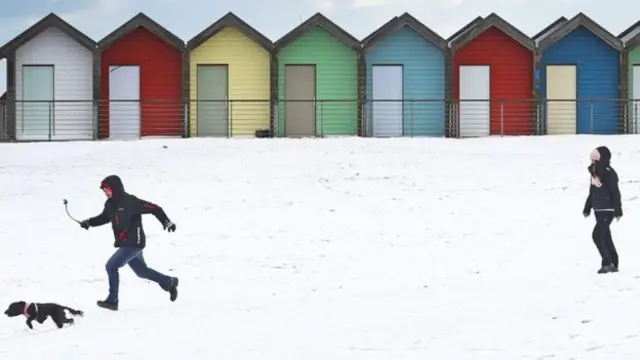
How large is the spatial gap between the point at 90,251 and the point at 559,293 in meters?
8.76

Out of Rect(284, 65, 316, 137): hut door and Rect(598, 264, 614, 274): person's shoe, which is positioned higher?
Rect(284, 65, 316, 137): hut door

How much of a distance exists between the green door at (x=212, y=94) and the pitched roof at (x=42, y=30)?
A: 3.50m

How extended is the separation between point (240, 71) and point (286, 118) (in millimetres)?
2069

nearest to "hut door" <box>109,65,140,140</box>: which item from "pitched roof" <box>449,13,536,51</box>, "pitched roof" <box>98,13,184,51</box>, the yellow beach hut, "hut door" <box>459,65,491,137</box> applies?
"pitched roof" <box>98,13,184,51</box>

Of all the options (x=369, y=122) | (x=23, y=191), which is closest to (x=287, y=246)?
(x=23, y=191)

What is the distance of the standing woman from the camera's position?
41.9 feet

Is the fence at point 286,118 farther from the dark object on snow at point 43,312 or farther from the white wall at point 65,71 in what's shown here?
the dark object on snow at point 43,312

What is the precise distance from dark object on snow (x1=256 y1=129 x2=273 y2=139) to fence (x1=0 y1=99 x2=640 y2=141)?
34 millimetres

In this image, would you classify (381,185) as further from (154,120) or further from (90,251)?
(154,120)

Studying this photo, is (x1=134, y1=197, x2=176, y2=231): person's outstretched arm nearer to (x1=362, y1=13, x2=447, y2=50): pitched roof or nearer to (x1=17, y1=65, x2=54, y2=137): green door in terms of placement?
(x1=362, y1=13, x2=447, y2=50): pitched roof

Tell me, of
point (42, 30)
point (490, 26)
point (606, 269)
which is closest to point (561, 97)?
point (490, 26)

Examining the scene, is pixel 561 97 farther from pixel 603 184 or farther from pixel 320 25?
pixel 603 184

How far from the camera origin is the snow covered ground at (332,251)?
9.58 metres

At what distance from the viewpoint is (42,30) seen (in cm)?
3170
